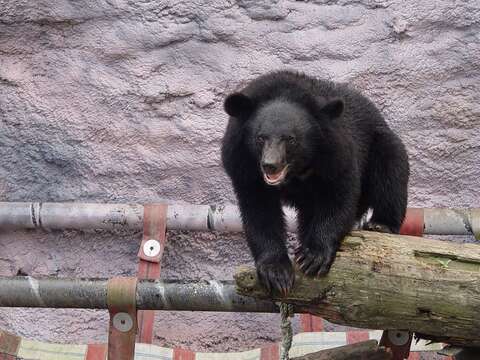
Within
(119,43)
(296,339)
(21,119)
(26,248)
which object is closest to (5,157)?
(21,119)

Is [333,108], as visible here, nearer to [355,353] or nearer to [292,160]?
[292,160]

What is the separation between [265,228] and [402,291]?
74 cm

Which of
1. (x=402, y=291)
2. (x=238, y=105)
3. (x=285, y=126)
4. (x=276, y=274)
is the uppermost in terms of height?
(x=238, y=105)

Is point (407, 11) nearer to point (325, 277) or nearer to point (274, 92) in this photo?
point (274, 92)

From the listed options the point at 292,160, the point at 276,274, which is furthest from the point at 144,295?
the point at 292,160

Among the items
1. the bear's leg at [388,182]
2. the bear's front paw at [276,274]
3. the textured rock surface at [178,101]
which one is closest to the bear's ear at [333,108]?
the bear's leg at [388,182]

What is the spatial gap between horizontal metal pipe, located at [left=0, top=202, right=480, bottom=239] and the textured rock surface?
33 centimetres

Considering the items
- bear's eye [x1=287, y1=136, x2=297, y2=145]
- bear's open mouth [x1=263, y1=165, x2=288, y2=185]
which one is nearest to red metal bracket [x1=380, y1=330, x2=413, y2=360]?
bear's open mouth [x1=263, y1=165, x2=288, y2=185]

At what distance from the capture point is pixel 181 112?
528 cm

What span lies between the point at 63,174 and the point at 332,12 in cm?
195

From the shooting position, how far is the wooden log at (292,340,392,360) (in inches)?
119

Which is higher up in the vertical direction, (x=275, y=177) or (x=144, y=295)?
(x=275, y=177)

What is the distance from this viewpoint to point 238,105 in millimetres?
3471

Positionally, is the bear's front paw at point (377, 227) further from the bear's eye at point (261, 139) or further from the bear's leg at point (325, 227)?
the bear's eye at point (261, 139)
